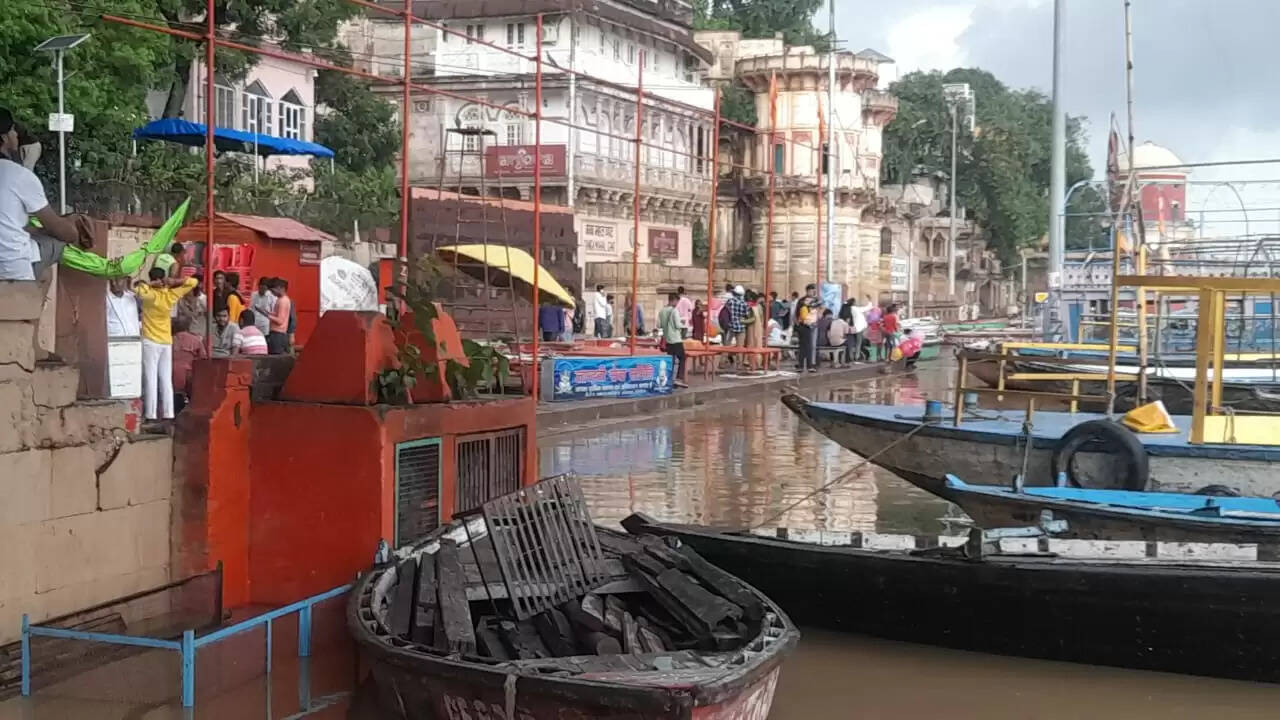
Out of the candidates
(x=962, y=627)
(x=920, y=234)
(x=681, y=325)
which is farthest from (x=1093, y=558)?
(x=920, y=234)

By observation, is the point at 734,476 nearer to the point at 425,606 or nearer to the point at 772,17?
the point at 425,606

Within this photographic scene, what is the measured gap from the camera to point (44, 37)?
2077 cm

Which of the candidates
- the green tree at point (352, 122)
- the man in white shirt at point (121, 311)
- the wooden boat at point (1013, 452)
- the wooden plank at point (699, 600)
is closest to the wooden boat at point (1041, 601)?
the wooden plank at point (699, 600)

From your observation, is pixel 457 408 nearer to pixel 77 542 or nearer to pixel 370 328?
pixel 370 328

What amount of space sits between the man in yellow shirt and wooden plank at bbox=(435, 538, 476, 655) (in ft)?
15.7

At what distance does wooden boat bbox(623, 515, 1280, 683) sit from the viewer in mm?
8031

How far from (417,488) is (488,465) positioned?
727 millimetres

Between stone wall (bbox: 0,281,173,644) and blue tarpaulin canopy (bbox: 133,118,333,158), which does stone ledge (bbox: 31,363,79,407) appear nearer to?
stone wall (bbox: 0,281,173,644)

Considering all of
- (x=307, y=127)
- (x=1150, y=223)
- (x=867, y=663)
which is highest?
(x=307, y=127)

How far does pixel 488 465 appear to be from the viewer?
8562 millimetres

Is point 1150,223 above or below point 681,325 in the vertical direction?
above

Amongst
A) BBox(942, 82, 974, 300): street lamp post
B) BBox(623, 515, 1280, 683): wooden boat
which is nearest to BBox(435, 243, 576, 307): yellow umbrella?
BBox(623, 515, 1280, 683): wooden boat

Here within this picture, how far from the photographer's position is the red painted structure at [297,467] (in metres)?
7.59

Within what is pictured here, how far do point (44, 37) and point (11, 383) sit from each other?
632 inches
